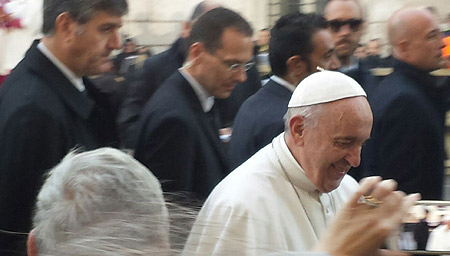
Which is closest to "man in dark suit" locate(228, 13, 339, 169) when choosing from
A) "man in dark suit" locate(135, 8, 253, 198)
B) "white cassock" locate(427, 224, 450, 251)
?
"man in dark suit" locate(135, 8, 253, 198)

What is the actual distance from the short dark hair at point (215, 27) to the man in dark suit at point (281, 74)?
327 mm

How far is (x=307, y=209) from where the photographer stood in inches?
122

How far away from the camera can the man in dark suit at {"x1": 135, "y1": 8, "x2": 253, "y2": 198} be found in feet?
12.3

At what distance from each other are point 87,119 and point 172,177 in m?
0.48

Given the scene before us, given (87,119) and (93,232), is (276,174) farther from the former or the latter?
(93,232)

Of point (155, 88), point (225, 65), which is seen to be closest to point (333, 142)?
point (225, 65)

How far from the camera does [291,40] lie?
189 inches

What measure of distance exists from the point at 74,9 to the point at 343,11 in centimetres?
297

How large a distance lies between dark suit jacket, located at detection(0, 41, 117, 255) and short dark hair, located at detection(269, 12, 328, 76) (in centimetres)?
162

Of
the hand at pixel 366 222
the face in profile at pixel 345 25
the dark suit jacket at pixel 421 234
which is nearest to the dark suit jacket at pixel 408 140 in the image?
the face in profile at pixel 345 25

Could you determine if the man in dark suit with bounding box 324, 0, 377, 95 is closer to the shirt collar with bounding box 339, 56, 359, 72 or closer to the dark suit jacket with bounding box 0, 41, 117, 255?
the shirt collar with bounding box 339, 56, 359, 72

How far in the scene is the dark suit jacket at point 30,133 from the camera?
3.11m

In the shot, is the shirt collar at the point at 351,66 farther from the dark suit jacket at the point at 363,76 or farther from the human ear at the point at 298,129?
the human ear at the point at 298,129

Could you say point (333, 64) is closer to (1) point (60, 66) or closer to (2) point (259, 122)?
(2) point (259, 122)
